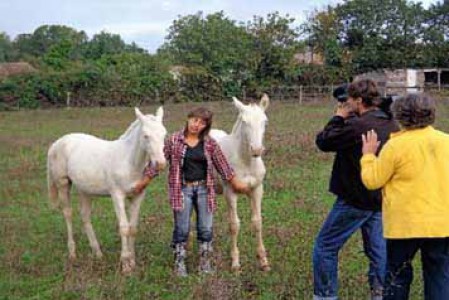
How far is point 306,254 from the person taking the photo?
6816 millimetres

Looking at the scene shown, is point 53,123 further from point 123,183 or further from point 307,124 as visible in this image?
point 123,183

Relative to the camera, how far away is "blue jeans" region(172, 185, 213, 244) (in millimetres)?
6570

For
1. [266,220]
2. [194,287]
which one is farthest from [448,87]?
[194,287]

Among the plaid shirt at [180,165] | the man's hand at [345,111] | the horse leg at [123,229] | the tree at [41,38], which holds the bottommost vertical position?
the horse leg at [123,229]

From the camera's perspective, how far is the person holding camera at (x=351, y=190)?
16.2 ft

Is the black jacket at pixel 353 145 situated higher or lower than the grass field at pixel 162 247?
higher

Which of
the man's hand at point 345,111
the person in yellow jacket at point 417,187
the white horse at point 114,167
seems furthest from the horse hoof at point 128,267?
the person in yellow jacket at point 417,187

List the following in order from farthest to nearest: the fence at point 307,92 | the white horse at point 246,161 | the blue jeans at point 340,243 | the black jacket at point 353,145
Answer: the fence at point 307,92 < the white horse at point 246,161 < the blue jeans at point 340,243 < the black jacket at point 353,145

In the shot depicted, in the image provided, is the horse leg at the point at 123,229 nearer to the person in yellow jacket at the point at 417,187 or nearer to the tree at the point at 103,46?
the person in yellow jacket at the point at 417,187

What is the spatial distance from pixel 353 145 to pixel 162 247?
11.3ft

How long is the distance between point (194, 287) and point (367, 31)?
160 feet

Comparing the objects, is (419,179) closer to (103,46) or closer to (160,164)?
(160,164)

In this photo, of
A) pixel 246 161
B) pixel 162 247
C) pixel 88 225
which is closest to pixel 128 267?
pixel 162 247

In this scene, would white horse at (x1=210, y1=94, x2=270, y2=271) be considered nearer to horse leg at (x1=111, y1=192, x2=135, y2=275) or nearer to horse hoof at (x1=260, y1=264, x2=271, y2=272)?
horse hoof at (x1=260, y1=264, x2=271, y2=272)
